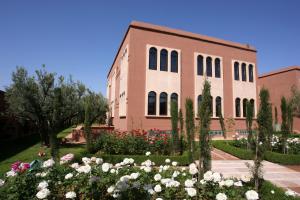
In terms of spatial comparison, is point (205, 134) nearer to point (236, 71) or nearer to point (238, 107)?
point (238, 107)

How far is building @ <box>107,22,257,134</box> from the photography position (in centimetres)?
1633

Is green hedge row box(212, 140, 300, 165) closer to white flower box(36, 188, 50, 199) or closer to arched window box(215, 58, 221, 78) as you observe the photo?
arched window box(215, 58, 221, 78)

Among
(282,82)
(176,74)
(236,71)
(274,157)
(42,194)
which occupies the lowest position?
(274,157)

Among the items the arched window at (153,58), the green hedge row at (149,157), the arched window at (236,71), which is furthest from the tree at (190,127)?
the arched window at (236,71)

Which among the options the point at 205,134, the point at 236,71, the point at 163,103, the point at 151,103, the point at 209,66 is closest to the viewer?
the point at 205,134

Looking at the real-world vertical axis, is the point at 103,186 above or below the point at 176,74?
below

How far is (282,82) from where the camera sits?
28547 millimetres

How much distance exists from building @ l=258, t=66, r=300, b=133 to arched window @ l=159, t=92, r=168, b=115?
16.4 metres

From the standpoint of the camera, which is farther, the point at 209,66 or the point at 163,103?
the point at 209,66

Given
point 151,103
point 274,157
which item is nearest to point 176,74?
point 151,103

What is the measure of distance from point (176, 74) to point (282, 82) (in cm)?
2056

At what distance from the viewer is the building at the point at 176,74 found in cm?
1633

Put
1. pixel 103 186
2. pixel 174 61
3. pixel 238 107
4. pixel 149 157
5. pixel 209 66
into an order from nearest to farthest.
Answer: pixel 103 186
pixel 149 157
pixel 174 61
pixel 209 66
pixel 238 107

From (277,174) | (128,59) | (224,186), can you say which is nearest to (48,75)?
(128,59)
